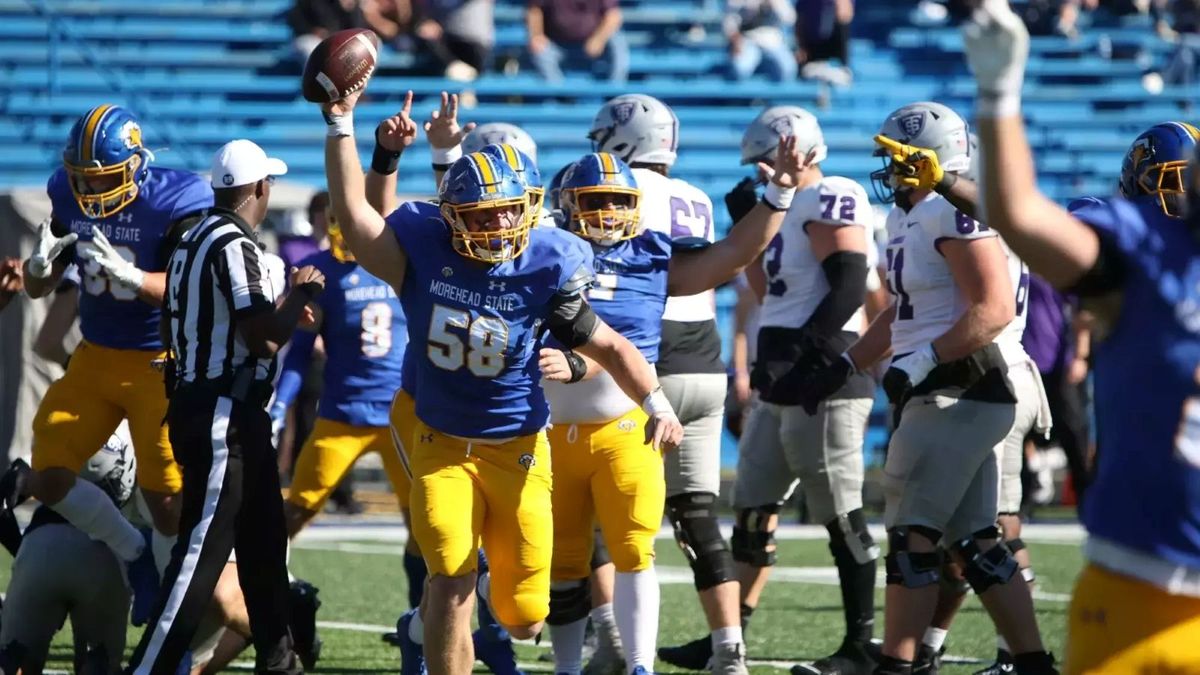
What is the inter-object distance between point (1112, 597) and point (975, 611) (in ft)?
15.8

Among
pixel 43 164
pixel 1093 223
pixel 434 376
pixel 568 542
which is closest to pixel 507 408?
pixel 434 376

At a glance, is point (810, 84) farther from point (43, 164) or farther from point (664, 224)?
point (664, 224)

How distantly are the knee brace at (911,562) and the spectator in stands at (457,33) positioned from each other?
32.5ft

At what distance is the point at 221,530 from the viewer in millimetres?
4801

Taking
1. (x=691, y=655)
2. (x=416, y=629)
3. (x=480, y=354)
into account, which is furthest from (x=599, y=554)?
(x=480, y=354)

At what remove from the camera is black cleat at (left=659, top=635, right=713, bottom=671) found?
20.4ft

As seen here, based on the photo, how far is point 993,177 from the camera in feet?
9.55

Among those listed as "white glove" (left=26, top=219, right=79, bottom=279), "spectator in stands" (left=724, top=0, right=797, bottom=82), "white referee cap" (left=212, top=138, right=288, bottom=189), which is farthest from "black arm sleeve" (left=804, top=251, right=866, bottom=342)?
"spectator in stands" (left=724, top=0, right=797, bottom=82)

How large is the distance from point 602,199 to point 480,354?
2.95 feet

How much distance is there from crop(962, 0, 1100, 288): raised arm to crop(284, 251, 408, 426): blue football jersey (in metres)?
4.33

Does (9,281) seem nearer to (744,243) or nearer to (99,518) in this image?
(99,518)

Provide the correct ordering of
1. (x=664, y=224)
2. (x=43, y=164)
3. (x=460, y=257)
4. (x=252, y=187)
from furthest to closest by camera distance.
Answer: (x=43, y=164) < (x=664, y=224) < (x=252, y=187) < (x=460, y=257)

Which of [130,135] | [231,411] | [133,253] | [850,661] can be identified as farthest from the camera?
[850,661]

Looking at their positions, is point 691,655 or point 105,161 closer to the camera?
point 105,161
